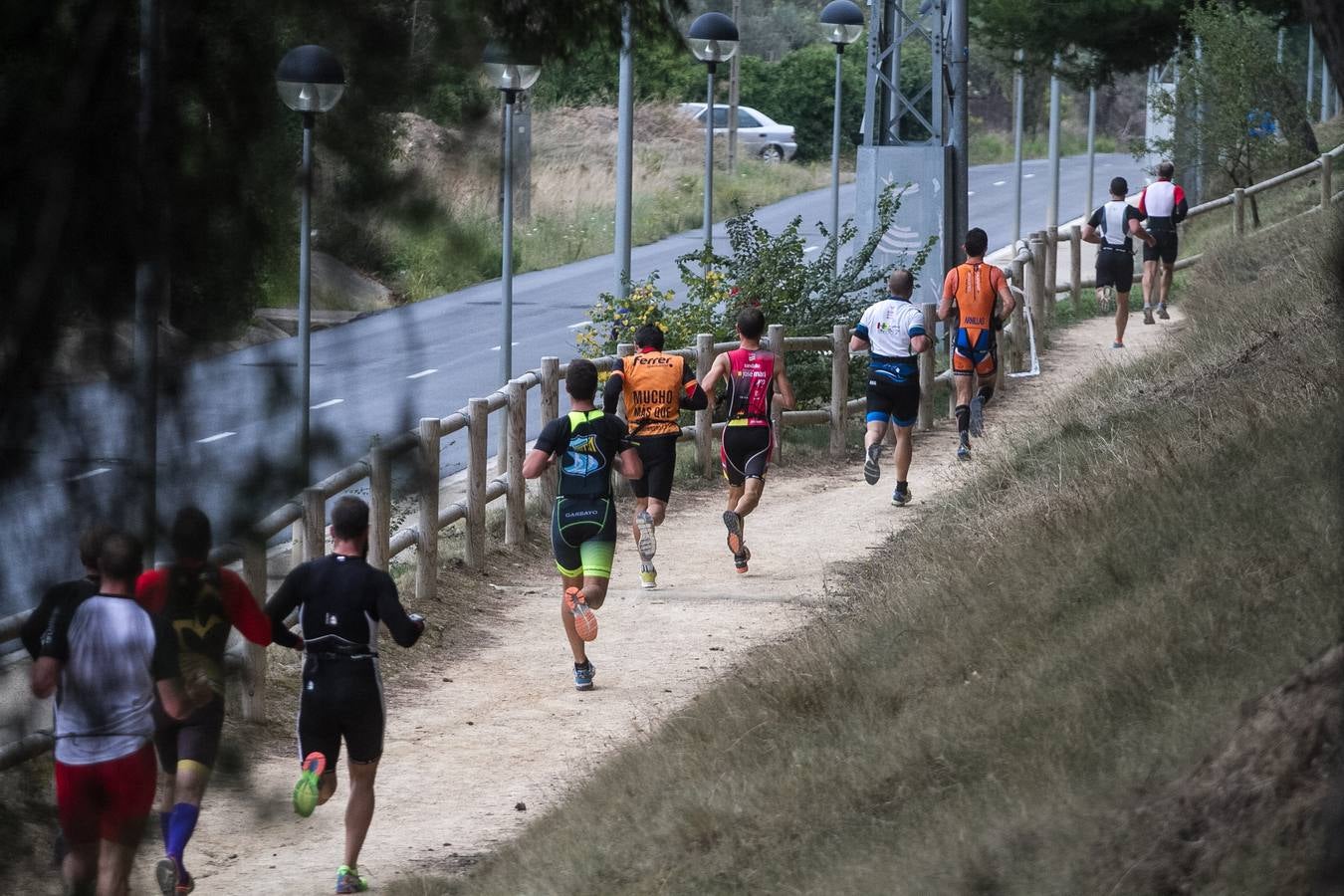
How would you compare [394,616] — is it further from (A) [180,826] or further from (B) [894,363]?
(B) [894,363]

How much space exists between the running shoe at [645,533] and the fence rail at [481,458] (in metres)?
1.24

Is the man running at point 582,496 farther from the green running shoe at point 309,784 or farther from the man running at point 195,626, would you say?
the man running at point 195,626

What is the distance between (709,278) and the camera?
16281mm

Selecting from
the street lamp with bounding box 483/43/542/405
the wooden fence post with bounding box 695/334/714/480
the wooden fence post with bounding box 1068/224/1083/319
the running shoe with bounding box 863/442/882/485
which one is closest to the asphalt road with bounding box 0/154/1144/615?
the street lamp with bounding box 483/43/542/405

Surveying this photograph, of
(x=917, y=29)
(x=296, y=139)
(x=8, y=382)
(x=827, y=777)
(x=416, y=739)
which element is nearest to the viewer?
(x=8, y=382)

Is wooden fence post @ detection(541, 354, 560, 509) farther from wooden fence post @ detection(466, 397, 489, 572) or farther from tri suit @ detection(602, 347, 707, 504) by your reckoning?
tri suit @ detection(602, 347, 707, 504)

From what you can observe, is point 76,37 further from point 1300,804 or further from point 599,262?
point 599,262

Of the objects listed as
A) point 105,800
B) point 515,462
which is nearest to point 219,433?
point 105,800

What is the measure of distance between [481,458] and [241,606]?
7439mm

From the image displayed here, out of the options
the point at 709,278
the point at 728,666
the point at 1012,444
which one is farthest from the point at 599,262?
the point at 728,666

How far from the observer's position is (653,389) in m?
11.1

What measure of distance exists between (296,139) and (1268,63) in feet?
84.9

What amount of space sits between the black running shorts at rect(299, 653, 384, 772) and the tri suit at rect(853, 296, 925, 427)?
7.00 m

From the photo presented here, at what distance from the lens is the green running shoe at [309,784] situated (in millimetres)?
5680
